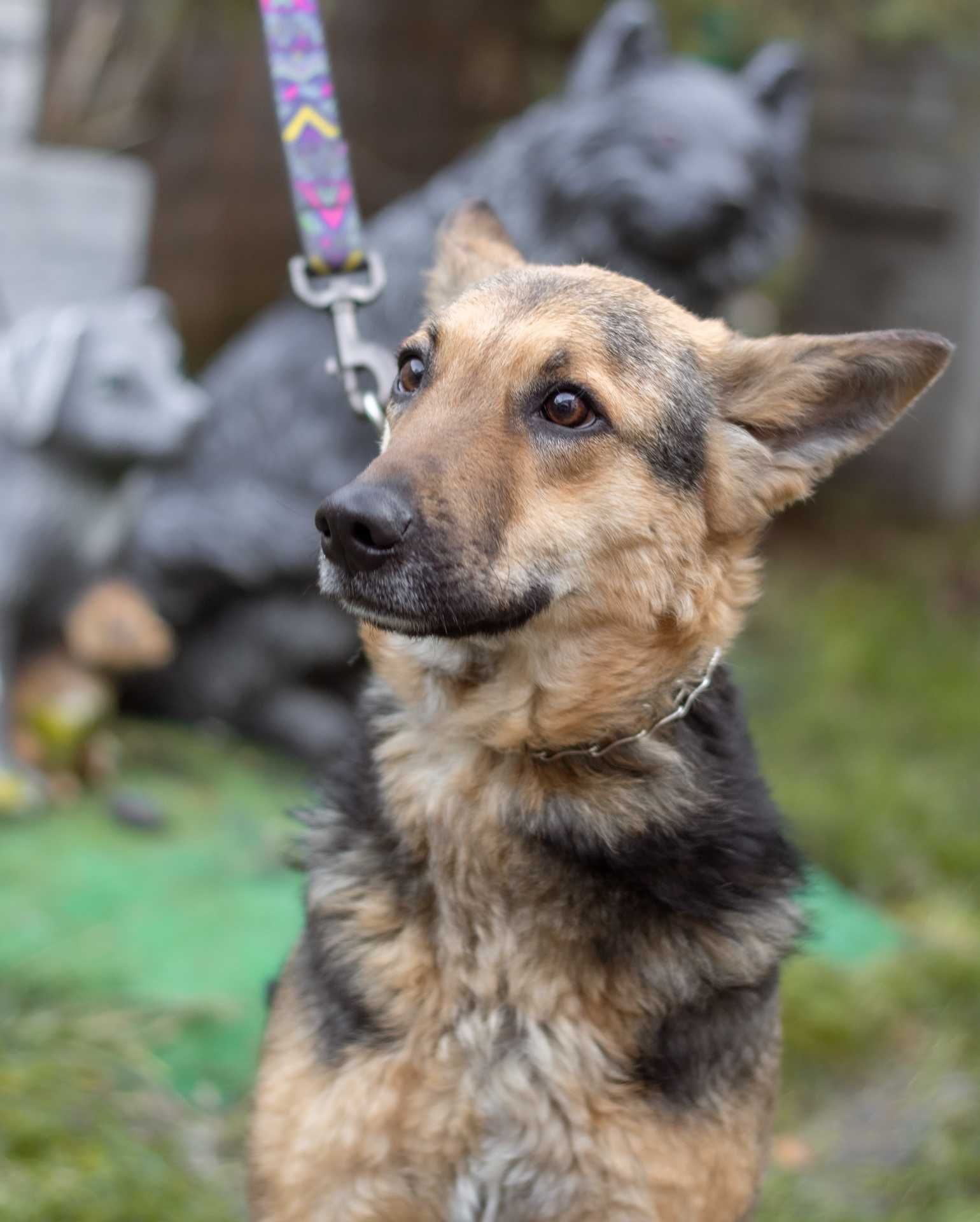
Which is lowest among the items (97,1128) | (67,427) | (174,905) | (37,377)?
(174,905)

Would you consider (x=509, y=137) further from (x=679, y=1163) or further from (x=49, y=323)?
(x=679, y=1163)

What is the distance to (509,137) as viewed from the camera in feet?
A: 19.7

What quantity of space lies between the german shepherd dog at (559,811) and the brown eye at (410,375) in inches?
0.5

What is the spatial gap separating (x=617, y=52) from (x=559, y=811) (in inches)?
165

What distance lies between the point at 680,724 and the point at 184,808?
10.8ft

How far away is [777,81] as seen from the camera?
6039 mm

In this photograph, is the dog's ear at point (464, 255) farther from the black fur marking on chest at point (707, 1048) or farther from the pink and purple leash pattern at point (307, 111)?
the black fur marking on chest at point (707, 1048)

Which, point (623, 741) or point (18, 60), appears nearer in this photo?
point (623, 741)

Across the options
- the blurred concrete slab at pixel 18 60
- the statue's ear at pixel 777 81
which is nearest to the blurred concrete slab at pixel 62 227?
the blurred concrete slab at pixel 18 60

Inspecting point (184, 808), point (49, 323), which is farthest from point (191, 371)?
point (184, 808)

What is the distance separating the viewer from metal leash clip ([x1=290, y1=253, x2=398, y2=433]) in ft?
10.7

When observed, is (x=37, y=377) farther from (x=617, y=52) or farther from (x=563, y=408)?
(x=563, y=408)

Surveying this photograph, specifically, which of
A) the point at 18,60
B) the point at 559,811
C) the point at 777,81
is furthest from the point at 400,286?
the point at 559,811

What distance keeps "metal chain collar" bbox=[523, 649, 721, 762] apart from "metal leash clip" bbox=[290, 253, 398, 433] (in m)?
0.88
